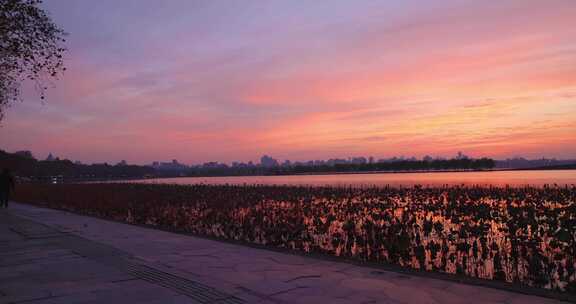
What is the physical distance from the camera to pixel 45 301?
5.27m

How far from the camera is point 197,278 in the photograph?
20.7 ft

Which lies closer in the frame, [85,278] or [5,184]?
[85,278]

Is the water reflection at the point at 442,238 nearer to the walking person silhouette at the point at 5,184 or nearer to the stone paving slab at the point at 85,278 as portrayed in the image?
the stone paving slab at the point at 85,278

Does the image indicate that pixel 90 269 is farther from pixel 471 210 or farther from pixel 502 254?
pixel 471 210

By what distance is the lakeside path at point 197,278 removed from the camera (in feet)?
17.4

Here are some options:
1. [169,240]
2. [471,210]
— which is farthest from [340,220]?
[169,240]

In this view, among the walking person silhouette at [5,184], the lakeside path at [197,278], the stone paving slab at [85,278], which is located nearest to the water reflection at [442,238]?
the lakeside path at [197,278]

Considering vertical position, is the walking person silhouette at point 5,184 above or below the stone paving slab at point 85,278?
above

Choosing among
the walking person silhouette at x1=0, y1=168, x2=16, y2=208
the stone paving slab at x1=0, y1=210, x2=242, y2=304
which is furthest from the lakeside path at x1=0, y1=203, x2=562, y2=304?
the walking person silhouette at x1=0, y1=168, x2=16, y2=208

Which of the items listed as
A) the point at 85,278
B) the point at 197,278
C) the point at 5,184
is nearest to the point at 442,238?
the point at 197,278

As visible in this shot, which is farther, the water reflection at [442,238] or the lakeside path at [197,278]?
the water reflection at [442,238]

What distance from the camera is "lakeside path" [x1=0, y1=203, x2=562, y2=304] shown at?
5319 millimetres

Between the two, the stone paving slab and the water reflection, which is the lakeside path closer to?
the stone paving slab

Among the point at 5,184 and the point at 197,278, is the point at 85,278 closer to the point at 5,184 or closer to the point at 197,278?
the point at 197,278
